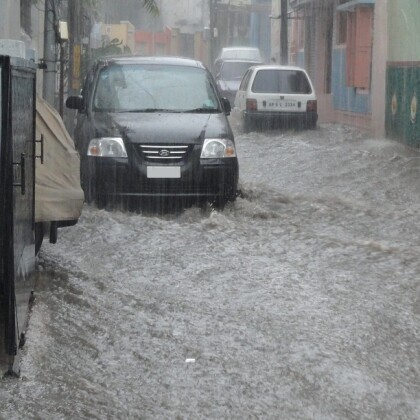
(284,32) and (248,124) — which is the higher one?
(284,32)

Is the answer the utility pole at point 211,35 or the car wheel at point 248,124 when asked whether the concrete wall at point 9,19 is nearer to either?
the car wheel at point 248,124

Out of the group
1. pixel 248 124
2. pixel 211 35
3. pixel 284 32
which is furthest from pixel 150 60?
pixel 211 35

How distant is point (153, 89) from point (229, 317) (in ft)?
18.8

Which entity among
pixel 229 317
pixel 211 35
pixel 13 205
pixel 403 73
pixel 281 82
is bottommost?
pixel 229 317

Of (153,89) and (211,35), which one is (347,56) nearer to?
(153,89)

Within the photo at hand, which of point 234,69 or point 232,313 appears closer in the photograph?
point 232,313

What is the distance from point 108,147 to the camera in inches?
452

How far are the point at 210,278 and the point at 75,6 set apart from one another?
10926 mm

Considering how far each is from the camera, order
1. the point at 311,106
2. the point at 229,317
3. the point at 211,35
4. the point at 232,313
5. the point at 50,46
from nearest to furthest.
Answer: the point at 229,317
the point at 232,313
the point at 50,46
the point at 311,106
the point at 211,35

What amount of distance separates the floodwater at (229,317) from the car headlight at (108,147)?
615 mm

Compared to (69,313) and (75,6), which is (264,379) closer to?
(69,313)

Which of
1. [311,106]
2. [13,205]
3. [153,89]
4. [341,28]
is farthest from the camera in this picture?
[341,28]

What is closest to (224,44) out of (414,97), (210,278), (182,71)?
(414,97)

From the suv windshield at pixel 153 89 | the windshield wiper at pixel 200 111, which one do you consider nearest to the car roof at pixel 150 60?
the suv windshield at pixel 153 89
